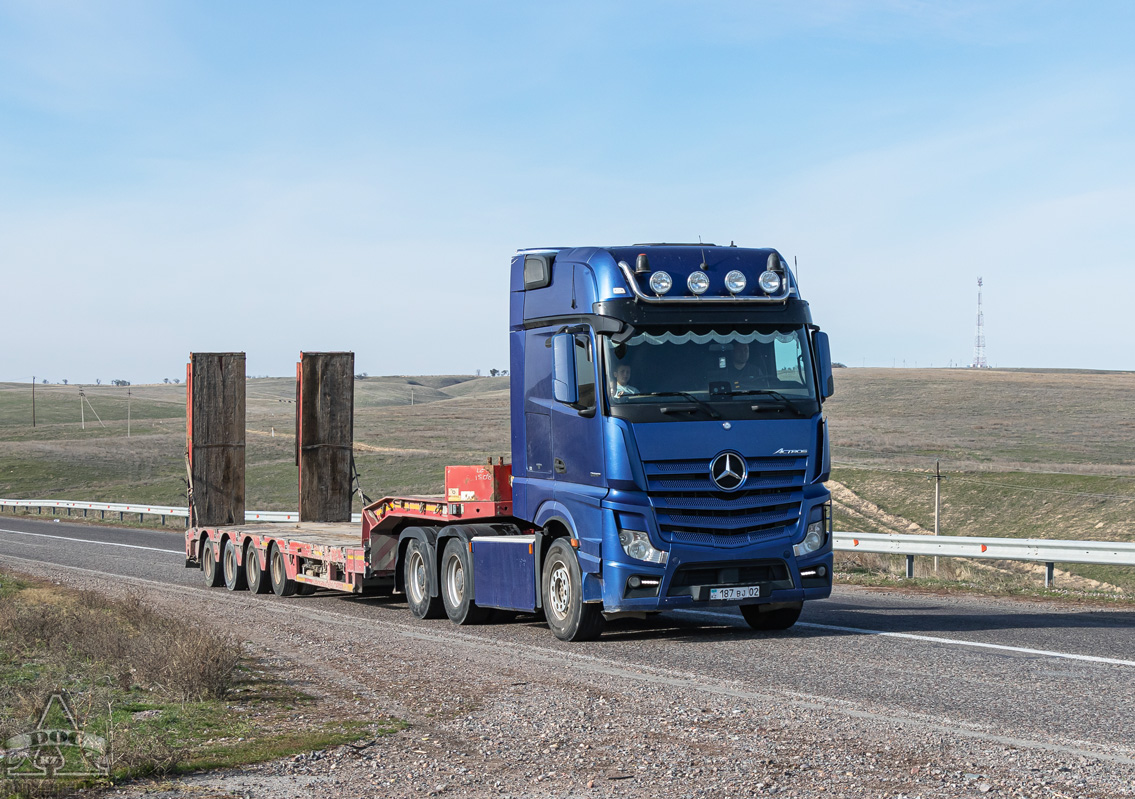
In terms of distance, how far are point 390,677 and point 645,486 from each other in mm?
2809

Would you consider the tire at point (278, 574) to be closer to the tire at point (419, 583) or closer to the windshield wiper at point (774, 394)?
the tire at point (419, 583)

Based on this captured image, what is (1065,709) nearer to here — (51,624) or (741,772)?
(741,772)

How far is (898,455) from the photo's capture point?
155 ft

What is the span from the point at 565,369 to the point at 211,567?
33.7 ft

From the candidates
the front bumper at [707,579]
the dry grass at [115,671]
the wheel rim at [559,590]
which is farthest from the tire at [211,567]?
the front bumper at [707,579]

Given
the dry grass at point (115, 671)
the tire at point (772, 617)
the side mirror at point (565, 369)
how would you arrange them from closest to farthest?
the dry grass at point (115, 671) < the side mirror at point (565, 369) < the tire at point (772, 617)

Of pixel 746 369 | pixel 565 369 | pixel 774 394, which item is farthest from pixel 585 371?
pixel 774 394

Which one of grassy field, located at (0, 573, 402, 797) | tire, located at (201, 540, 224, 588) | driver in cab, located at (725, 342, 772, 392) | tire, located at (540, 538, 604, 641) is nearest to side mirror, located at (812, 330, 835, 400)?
driver in cab, located at (725, 342, 772, 392)

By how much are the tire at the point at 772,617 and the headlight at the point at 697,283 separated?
3.30 metres

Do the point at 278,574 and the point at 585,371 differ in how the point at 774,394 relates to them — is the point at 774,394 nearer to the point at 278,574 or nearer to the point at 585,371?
the point at 585,371

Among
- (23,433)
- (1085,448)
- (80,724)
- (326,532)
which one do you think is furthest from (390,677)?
(23,433)

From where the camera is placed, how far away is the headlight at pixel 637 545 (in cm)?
1051

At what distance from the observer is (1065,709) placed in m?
7.65

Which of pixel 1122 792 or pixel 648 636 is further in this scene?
pixel 648 636
